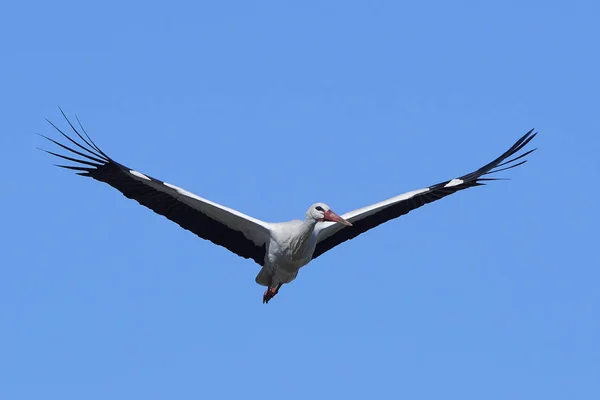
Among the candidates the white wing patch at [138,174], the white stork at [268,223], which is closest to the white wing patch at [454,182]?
the white stork at [268,223]

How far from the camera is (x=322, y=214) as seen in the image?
18.7 meters

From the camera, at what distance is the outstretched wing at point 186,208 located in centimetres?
1812

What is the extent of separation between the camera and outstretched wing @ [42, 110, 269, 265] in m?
18.1

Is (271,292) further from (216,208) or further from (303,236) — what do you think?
(216,208)

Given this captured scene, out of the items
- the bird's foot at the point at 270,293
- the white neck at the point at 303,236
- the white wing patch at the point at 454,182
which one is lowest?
the bird's foot at the point at 270,293

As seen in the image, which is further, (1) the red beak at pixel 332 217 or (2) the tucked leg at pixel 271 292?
(2) the tucked leg at pixel 271 292

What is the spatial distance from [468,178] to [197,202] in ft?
13.5

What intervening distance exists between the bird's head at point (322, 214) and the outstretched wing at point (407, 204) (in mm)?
905

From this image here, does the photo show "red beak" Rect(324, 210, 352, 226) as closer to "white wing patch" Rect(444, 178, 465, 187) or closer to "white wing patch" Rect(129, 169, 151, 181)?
"white wing patch" Rect(444, 178, 465, 187)

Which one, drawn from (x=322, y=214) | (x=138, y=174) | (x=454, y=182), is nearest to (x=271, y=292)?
(x=322, y=214)

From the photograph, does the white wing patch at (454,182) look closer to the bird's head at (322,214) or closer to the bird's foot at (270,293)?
the bird's head at (322,214)

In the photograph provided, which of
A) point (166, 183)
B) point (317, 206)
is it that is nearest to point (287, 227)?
point (317, 206)

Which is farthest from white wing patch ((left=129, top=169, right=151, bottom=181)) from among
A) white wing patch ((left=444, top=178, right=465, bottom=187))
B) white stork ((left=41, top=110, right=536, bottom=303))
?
white wing patch ((left=444, top=178, right=465, bottom=187))

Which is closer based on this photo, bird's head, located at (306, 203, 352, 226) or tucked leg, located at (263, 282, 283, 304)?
bird's head, located at (306, 203, 352, 226)
